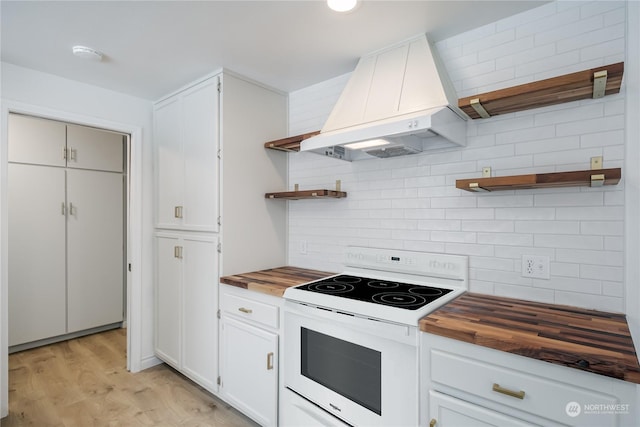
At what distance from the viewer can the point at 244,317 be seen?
7.06 ft

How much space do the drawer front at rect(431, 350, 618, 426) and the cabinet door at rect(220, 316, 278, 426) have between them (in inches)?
39.7

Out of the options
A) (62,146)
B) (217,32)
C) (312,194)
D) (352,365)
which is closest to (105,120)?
(62,146)

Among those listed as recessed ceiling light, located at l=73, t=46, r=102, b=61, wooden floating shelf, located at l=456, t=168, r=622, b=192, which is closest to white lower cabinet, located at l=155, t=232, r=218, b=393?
recessed ceiling light, located at l=73, t=46, r=102, b=61

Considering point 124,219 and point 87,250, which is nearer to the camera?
point 87,250

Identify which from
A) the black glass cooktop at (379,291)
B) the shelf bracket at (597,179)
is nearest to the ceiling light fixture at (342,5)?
the shelf bracket at (597,179)

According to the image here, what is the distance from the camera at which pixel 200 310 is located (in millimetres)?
2494

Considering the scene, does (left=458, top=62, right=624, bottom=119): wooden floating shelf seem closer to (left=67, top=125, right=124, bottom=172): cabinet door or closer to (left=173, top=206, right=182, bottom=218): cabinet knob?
(left=173, top=206, right=182, bottom=218): cabinet knob

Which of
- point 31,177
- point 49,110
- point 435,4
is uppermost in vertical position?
point 435,4

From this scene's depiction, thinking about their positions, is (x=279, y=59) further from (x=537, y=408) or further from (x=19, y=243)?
(x=19, y=243)

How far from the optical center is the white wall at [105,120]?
2.23 metres

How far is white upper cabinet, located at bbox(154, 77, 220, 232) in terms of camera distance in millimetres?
2402

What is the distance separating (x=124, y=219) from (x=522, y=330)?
13.3ft

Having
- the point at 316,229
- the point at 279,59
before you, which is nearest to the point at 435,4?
the point at 279,59

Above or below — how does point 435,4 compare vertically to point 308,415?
above
